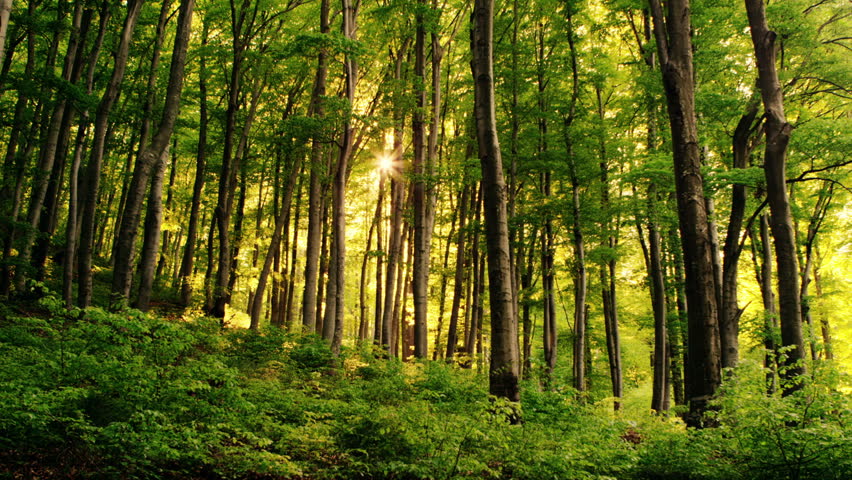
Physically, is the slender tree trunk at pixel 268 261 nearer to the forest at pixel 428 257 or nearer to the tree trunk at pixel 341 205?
the forest at pixel 428 257

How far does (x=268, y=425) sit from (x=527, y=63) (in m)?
14.8

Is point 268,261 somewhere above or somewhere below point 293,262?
below

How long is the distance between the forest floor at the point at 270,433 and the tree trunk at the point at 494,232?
95 centimetres

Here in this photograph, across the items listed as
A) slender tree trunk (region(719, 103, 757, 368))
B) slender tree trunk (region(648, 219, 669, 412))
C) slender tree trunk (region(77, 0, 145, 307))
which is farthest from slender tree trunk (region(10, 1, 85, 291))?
slender tree trunk (region(648, 219, 669, 412))

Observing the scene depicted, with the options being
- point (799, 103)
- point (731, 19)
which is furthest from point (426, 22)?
point (799, 103)

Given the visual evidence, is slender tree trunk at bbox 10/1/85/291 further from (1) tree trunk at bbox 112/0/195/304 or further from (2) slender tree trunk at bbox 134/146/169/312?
(2) slender tree trunk at bbox 134/146/169/312

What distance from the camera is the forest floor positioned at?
4.03m

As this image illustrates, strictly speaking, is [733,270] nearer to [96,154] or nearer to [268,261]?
[268,261]

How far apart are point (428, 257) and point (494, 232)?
571 cm

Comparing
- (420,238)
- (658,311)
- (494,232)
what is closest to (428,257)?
(420,238)

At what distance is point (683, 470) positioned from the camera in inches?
210

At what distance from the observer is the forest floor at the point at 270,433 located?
403 cm

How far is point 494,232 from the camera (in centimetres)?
779

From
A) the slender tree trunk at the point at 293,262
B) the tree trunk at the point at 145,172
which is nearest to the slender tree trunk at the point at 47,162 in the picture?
the tree trunk at the point at 145,172
